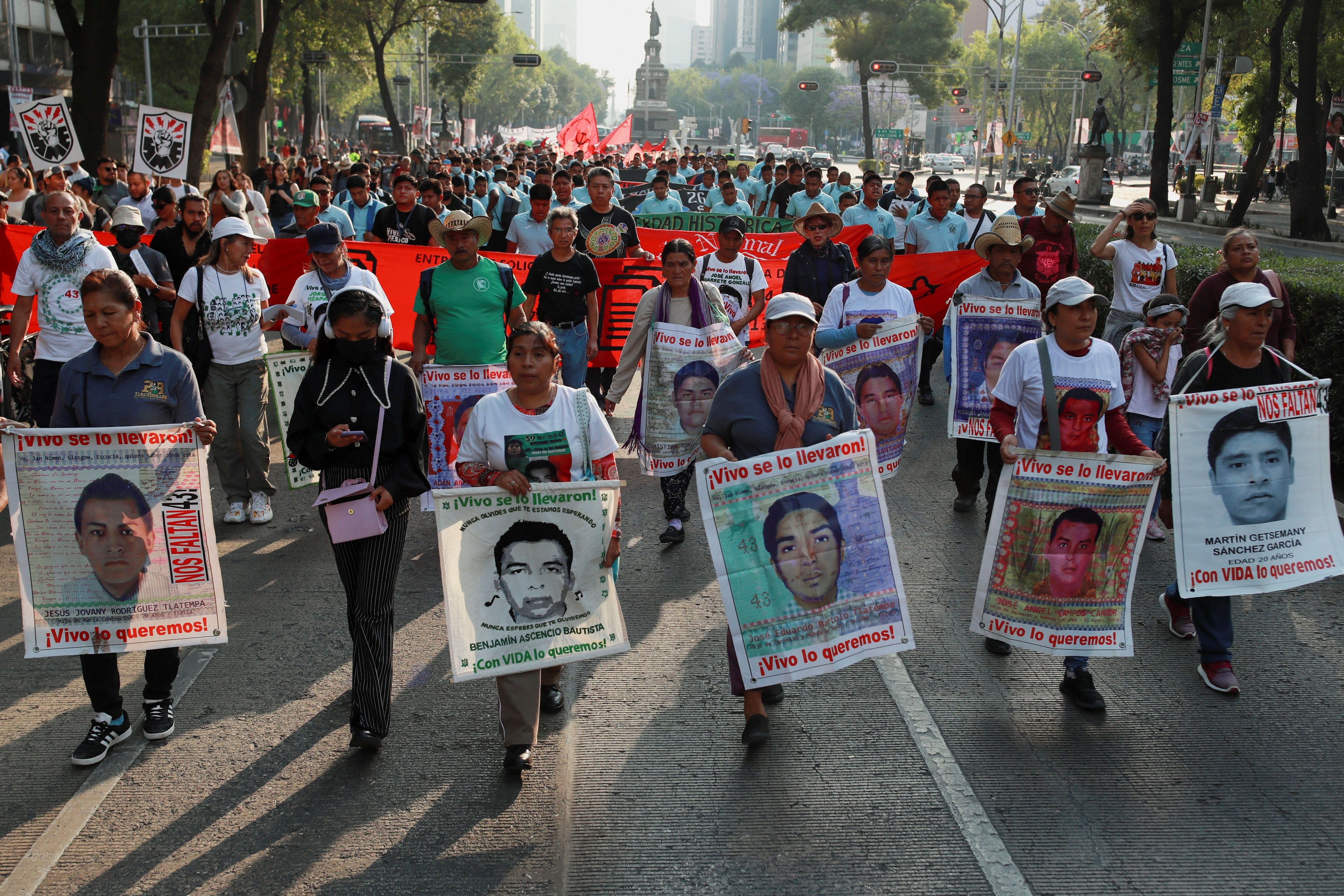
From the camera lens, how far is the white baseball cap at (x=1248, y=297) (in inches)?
209

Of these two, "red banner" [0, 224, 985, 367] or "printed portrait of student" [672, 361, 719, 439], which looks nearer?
"printed portrait of student" [672, 361, 719, 439]

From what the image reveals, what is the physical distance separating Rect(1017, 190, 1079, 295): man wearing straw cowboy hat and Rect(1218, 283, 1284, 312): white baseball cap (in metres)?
3.82

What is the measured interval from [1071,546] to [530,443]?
2.27 metres

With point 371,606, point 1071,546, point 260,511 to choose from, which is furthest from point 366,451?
point 260,511

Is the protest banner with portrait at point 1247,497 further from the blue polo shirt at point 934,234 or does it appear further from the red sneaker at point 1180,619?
the blue polo shirt at point 934,234

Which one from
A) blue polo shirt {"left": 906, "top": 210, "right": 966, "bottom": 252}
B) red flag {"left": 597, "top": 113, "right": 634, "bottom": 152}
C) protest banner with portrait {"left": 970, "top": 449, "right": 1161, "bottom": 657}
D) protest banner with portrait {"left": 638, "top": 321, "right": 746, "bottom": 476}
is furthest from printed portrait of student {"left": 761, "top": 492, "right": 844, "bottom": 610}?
red flag {"left": 597, "top": 113, "right": 634, "bottom": 152}

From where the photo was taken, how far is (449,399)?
704cm

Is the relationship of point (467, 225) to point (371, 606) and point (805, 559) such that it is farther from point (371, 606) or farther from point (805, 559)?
point (805, 559)

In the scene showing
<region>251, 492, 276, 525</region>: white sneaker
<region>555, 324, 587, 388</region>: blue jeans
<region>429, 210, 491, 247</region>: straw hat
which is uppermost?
<region>429, 210, 491, 247</region>: straw hat

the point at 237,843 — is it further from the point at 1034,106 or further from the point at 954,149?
the point at 954,149

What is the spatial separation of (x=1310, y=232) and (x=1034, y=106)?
7779 cm

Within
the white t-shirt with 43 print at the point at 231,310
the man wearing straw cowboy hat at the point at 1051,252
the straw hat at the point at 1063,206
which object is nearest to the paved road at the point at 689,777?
the white t-shirt with 43 print at the point at 231,310

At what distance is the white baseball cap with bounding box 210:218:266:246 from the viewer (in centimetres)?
714

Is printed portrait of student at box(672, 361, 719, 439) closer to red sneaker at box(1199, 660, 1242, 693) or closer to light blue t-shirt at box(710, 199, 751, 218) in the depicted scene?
red sneaker at box(1199, 660, 1242, 693)
